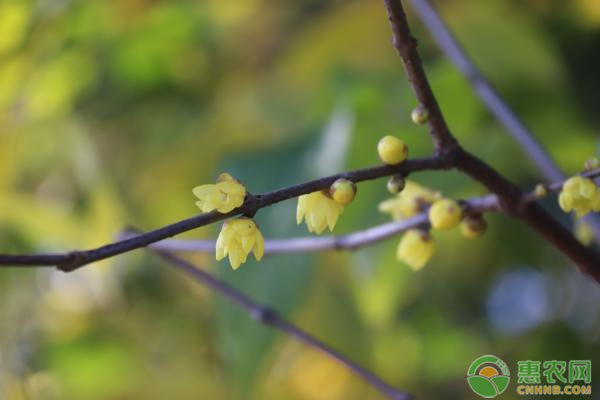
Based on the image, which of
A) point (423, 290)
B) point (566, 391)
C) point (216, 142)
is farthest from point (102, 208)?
point (566, 391)

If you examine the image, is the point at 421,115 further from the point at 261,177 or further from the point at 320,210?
the point at 261,177

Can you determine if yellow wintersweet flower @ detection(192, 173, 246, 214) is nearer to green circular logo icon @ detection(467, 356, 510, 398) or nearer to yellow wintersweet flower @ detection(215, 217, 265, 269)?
yellow wintersweet flower @ detection(215, 217, 265, 269)

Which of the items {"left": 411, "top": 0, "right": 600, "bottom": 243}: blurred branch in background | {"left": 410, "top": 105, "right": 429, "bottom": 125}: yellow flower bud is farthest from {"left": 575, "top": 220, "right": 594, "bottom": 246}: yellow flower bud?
{"left": 410, "top": 105, "right": 429, "bottom": 125}: yellow flower bud

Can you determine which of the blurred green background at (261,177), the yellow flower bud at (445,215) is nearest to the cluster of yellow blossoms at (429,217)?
the yellow flower bud at (445,215)

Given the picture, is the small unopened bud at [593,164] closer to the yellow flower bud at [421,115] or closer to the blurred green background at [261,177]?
the yellow flower bud at [421,115]
